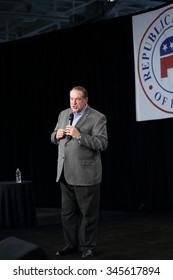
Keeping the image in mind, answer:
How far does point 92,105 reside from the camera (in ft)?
22.6

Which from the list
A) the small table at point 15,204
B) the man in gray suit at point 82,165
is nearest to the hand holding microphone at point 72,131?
the man in gray suit at point 82,165

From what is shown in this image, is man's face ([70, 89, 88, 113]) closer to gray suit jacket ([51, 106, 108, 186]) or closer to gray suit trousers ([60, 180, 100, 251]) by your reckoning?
gray suit jacket ([51, 106, 108, 186])

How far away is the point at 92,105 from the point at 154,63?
4.37 ft

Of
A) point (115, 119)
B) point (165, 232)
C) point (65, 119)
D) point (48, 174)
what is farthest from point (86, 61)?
point (65, 119)

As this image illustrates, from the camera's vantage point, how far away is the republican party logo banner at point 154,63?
571 centimetres

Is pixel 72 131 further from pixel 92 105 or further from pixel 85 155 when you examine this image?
pixel 92 105

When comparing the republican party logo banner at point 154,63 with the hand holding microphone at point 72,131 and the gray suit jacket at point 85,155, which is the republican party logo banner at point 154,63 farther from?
the hand holding microphone at point 72,131

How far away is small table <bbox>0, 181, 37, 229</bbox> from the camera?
16.7 feet

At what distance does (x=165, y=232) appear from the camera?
15.3ft

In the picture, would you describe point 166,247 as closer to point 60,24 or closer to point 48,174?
point 48,174

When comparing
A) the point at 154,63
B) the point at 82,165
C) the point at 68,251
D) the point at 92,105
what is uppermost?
the point at 154,63

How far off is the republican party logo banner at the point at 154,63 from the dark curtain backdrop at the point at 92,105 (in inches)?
15.1

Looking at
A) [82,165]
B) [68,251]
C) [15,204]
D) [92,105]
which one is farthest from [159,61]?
[68,251]

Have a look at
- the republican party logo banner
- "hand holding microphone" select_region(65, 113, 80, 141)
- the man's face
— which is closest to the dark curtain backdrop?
the republican party logo banner
